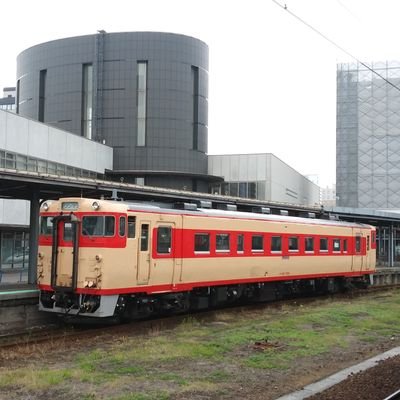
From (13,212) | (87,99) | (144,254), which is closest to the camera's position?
(144,254)

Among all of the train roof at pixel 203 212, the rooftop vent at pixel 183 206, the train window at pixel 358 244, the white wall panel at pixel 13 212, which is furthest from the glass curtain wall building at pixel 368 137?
the rooftop vent at pixel 183 206

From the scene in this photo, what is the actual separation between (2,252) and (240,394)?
107 ft

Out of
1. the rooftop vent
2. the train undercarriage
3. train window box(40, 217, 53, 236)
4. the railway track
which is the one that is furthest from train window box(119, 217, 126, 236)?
the rooftop vent

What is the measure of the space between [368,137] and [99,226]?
59168 millimetres

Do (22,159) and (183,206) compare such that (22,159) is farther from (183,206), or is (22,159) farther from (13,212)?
(183,206)

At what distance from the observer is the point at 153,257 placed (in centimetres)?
1502

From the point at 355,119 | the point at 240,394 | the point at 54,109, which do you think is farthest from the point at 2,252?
the point at 355,119

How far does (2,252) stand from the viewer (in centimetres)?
3766

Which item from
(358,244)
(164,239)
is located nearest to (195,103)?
(358,244)

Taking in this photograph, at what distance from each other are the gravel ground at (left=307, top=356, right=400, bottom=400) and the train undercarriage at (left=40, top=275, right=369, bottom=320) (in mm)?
6826

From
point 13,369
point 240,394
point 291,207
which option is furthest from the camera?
point 291,207

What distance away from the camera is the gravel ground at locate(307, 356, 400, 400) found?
305 inches

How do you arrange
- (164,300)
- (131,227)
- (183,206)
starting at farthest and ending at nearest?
(183,206)
(164,300)
(131,227)

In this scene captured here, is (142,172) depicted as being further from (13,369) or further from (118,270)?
(13,369)
